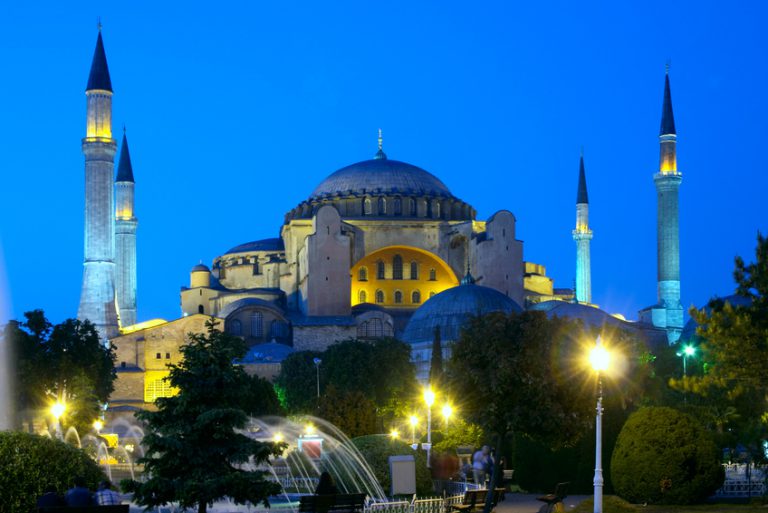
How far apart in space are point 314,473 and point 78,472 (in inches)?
376

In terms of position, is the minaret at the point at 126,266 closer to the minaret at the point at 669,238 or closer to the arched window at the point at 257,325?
the arched window at the point at 257,325

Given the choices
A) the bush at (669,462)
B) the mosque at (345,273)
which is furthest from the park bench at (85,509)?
the mosque at (345,273)

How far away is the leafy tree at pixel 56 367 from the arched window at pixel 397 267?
28713 mm

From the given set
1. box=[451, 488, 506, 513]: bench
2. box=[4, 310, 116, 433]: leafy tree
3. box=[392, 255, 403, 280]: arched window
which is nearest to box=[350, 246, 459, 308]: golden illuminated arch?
box=[392, 255, 403, 280]: arched window

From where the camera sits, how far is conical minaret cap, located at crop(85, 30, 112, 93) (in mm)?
56406

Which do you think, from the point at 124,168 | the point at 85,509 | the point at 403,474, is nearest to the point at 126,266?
the point at 124,168

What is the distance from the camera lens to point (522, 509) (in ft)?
63.7

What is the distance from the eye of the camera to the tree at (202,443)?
15188 millimetres

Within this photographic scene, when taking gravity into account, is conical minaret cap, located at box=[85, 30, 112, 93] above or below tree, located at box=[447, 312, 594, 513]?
above

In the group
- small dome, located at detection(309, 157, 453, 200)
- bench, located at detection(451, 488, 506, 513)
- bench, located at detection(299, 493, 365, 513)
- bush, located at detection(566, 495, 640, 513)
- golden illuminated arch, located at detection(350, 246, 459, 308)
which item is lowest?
bush, located at detection(566, 495, 640, 513)

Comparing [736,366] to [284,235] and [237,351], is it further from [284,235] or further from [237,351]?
[284,235]

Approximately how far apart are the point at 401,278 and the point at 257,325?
8.89 m

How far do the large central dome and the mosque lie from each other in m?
0.10

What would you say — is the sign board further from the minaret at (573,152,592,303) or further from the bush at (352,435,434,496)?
the minaret at (573,152,592,303)
